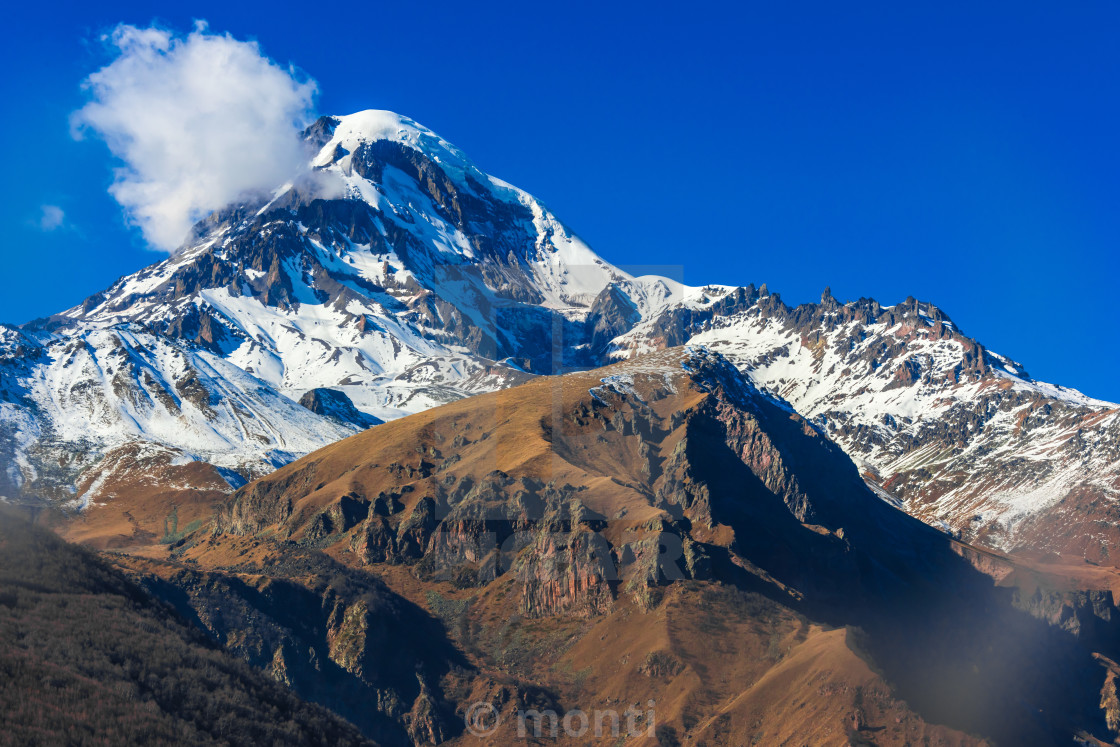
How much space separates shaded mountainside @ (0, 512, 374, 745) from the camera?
2662 inches

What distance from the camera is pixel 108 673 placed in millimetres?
76188

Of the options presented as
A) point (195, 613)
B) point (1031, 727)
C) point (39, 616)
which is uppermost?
point (195, 613)

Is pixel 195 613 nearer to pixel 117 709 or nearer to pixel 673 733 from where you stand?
pixel 673 733

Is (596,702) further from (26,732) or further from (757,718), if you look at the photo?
(26,732)

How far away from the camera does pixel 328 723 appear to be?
9019cm

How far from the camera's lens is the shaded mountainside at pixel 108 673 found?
67.6 m

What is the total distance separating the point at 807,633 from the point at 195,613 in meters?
121

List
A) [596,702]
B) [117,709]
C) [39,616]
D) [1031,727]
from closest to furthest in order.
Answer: [117,709], [39,616], [1031,727], [596,702]

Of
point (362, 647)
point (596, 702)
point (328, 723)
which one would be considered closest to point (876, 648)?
point (596, 702)

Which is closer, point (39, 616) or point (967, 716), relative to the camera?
point (39, 616)

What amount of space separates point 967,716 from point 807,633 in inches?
1483

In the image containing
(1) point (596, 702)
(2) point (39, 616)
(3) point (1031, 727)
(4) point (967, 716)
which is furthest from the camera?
(1) point (596, 702)

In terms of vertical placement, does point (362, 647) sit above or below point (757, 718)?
above

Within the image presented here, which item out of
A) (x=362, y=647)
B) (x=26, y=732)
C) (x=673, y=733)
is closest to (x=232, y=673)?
(x=26, y=732)
